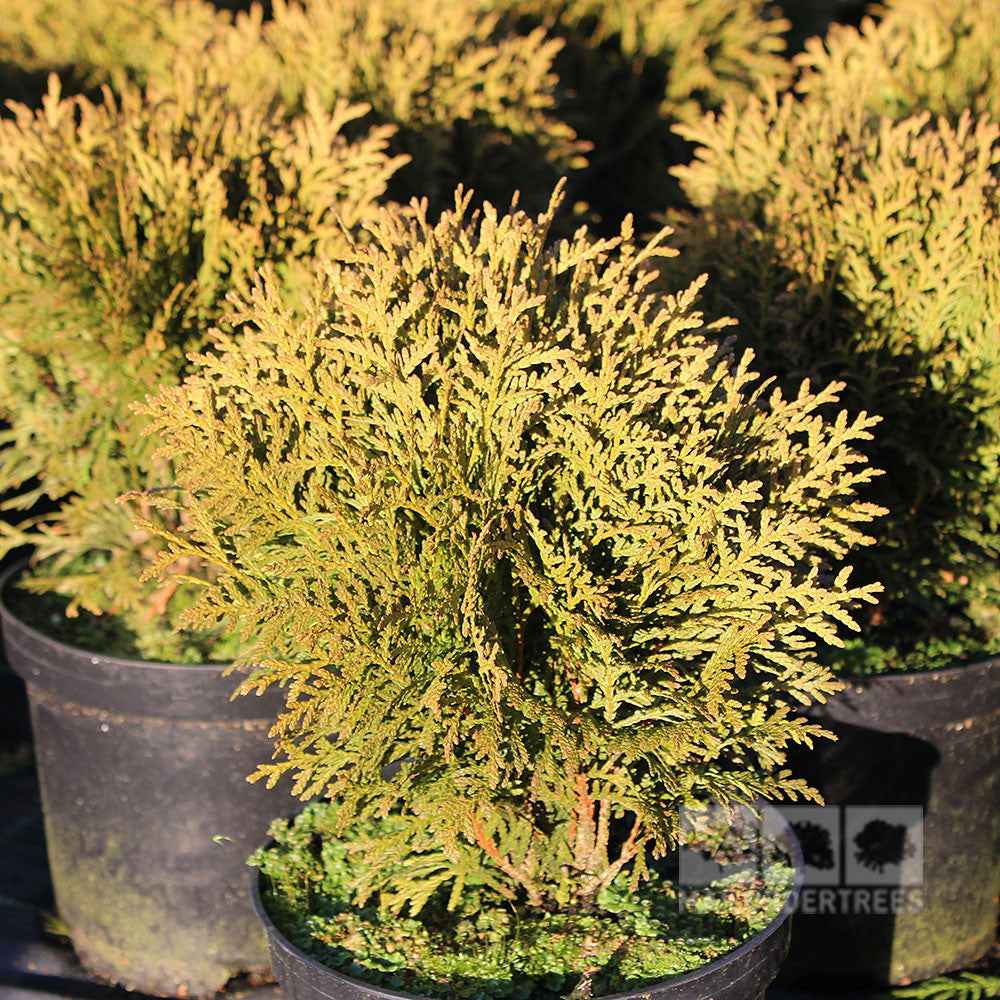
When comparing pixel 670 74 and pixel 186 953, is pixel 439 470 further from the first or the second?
pixel 670 74

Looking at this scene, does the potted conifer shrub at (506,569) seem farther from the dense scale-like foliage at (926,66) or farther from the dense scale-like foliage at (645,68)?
the dense scale-like foliage at (645,68)

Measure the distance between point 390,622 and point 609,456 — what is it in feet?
2.04

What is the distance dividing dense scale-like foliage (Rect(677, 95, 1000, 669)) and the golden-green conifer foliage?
1049 millimetres

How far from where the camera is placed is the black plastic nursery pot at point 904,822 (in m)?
3.59

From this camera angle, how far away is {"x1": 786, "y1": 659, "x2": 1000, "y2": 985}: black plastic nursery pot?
3594mm

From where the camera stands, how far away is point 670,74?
6605 millimetres

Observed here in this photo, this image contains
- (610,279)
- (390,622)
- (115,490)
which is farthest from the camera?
(115,490)

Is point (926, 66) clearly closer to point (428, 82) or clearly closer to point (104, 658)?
point (428, 82)

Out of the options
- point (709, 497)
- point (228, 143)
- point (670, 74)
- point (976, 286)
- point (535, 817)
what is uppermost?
point (670, 74)

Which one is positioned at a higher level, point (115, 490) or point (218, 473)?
point (218, 473)

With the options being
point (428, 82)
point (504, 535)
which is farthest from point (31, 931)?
point (428, 82)

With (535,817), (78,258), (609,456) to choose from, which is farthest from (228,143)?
(535,817)

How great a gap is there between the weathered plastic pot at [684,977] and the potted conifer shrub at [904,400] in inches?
43.9

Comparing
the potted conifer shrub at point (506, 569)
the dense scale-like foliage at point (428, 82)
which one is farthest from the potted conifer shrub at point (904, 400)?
the dense scale-like foliage at point (428, 82)
